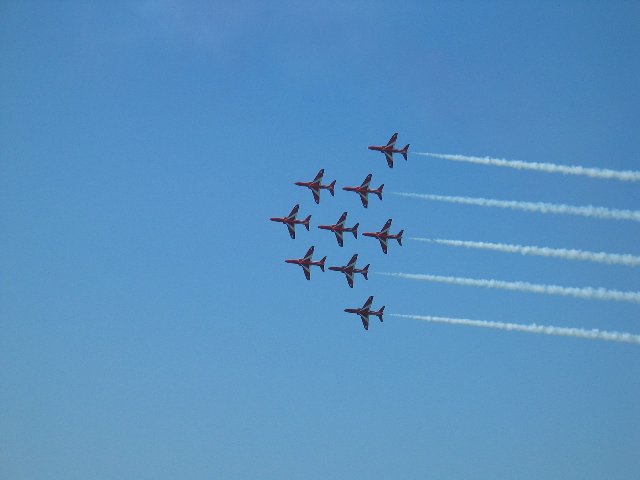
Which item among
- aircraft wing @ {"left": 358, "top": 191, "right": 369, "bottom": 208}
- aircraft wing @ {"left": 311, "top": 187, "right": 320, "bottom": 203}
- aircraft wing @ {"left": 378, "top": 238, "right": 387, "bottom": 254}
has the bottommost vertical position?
aircraft wing @ {"left": 378, "top": 238, "right": 387, "bottom": 254}

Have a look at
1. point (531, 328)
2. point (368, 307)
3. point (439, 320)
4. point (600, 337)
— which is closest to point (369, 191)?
point (368, 307)

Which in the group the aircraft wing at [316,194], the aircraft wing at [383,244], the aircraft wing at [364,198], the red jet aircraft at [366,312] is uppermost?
the aircraft wing at [364,198]

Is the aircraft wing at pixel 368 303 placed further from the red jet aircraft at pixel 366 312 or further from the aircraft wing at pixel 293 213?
the aircraft wing at pixel 293 213

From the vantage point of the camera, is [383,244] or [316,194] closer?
[383,244]

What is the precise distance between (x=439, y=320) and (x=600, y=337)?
2514cm

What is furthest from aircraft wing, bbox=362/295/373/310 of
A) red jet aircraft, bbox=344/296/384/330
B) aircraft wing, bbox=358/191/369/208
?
aircraft wing, bbox=358/191/369/208

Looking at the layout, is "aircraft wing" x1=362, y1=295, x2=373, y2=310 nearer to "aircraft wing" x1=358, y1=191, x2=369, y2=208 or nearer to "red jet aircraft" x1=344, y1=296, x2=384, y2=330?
"red jet aircraft" x1=344, y1=296, x2=384, y2=330

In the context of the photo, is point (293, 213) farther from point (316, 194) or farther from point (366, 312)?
point (366, 312)

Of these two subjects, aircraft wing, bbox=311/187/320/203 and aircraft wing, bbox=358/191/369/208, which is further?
aircraft wing, bbox=311/187/320/203

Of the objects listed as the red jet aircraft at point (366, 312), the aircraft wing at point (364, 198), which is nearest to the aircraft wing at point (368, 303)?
the red jet aircraft at point (366, 312)

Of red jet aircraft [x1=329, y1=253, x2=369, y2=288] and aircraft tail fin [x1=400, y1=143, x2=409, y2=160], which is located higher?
aircraft tail fin [x1=400, y1=143, x2=409, y2=160]

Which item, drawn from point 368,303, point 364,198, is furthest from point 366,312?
point 364,198

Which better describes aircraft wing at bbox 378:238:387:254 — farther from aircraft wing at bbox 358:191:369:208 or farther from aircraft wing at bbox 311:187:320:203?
aircraft wing at bbox 311:187:320:203

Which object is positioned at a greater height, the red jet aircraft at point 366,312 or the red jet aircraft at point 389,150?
the red jet aircraft at point 389,150
